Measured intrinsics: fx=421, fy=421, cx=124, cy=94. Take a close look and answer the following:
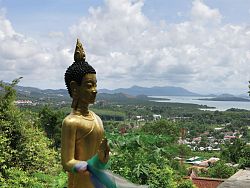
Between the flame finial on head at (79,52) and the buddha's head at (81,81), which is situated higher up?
the flame finial on head at (79,52)

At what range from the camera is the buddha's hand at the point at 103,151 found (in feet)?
13.2

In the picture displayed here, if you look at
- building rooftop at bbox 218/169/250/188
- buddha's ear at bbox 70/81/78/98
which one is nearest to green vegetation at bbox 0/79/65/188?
building rooftop at bbox 218/169/250/188

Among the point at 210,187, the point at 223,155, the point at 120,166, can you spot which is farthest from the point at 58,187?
the point at 223,155

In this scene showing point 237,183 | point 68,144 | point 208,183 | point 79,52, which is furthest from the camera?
point 208,183

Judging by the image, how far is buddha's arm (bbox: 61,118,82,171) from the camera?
14.3 feet

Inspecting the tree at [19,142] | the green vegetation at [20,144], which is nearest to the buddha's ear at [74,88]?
the green vegetation at [20,144]

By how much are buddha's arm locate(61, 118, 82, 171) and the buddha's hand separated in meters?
0.36

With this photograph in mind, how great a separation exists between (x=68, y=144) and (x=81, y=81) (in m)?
0.71

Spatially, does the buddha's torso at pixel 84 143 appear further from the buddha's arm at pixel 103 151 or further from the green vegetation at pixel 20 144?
the green vegetation at pixel 20 144

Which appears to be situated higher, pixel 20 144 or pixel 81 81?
pixel 81 81

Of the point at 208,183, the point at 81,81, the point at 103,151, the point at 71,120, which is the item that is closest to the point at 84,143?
the point at 71,120

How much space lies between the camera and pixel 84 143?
453cm

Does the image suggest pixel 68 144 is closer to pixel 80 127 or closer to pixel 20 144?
pixel 80 127

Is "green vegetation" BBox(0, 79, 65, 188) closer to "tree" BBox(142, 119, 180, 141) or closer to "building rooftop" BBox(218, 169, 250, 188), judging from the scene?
"building rooftop" BBox(218, 169, 250, 188)
